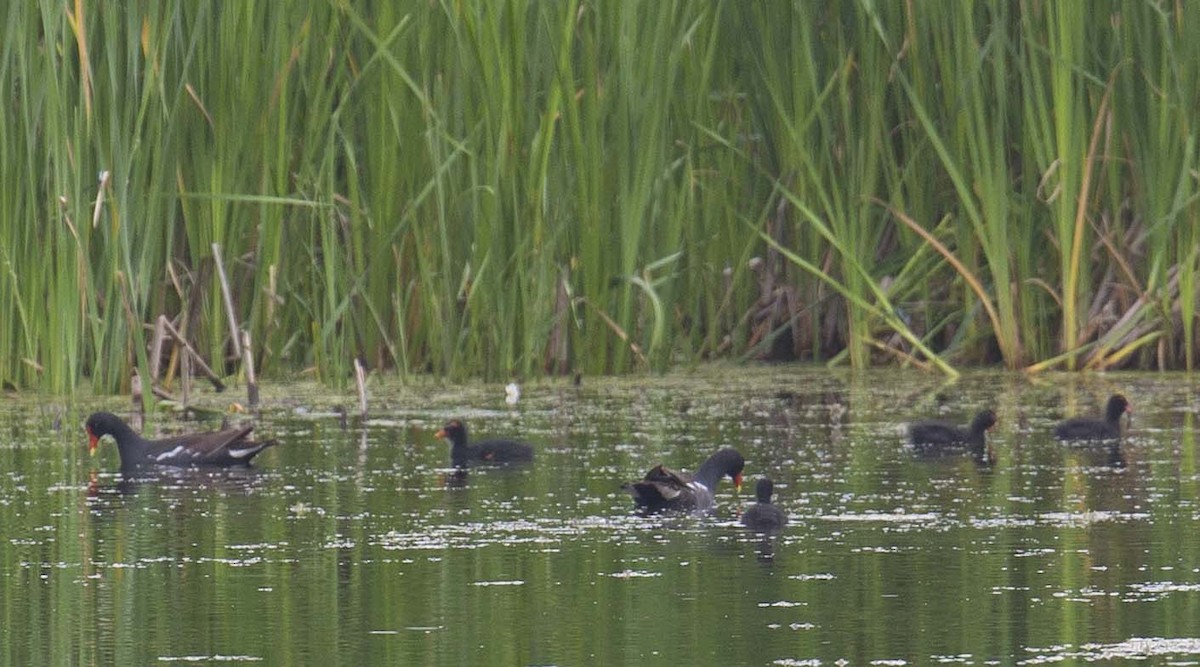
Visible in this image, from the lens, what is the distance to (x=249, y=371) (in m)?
11.4

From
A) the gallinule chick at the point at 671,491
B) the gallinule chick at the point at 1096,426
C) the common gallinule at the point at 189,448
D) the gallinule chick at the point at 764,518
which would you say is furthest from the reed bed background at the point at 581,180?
the gallinule chick at the point at 764,518

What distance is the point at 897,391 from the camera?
12.6 m

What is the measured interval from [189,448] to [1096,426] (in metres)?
3.56

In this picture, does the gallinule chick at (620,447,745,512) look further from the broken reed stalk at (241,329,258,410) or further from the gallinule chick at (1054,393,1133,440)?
the broken reed stalk at (241,329,258,410)

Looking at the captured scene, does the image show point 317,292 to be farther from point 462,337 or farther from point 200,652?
point 200,652

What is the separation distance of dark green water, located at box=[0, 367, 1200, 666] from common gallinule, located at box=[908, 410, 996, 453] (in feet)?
0.37

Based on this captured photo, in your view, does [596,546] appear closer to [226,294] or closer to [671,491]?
[671,491]

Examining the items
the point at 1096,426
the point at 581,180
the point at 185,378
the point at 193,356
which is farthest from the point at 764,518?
the point at 581,180

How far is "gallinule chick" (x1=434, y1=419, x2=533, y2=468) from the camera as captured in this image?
9609 millimetres

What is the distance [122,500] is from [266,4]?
12.2 feet

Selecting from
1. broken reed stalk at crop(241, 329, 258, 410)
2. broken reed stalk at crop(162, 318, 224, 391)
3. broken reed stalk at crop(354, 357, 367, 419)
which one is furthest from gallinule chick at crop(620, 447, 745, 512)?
broken reed stalk at crop(162, 318, 224, 391)

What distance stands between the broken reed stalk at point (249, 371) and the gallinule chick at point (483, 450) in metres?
1.72

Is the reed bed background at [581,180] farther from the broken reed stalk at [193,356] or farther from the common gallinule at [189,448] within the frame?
the common gallinule at [189,448]

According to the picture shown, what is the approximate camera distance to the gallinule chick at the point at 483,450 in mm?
9609
